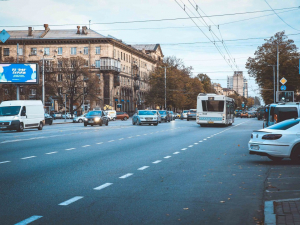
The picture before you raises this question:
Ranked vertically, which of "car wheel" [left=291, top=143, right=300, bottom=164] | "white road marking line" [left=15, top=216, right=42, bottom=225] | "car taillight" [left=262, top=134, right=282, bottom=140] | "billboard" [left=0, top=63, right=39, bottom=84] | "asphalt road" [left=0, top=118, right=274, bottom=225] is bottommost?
"asphalt road" [left=0, top=118, right=274, bottom=225]

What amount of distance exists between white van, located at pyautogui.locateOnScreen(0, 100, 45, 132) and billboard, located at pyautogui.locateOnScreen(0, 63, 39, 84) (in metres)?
13.8

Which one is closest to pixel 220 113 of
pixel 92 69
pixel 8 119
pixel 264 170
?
pixel 8 119

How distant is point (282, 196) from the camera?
773cm

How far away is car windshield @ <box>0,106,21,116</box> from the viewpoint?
32500 millimetres

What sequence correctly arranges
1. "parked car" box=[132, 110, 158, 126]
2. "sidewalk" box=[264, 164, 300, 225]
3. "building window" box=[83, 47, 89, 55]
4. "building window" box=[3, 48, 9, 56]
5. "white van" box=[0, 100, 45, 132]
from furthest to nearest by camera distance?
"building window" box=[3, 48, 9, 56] < "building window" box=[83, 47, 89, 55] < "parked car" box=[132, 110, 158, 126] < "white van" box=[0, 100, 45, 132] < "sidewalk" box=[264, 164, 300, 225]

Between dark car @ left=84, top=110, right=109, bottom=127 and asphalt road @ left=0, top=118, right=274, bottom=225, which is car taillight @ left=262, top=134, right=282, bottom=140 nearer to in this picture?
asphalt road @ left=0, top=118, right=274, bottom=225

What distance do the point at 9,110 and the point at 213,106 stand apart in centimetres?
1751

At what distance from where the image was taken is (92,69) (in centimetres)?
8781

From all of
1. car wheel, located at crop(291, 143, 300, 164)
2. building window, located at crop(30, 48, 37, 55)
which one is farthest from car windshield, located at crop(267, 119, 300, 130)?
building window, located at crop(30, 48, 37, 55)

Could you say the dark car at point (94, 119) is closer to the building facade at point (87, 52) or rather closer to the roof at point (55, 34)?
the building facade at point (87, 52)

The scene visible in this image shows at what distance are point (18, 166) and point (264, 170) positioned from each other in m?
6.26

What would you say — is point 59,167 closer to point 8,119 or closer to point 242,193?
point 242,193

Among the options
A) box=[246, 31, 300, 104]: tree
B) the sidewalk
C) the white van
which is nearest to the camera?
the sidewalk

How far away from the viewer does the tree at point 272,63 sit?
69.1 m
